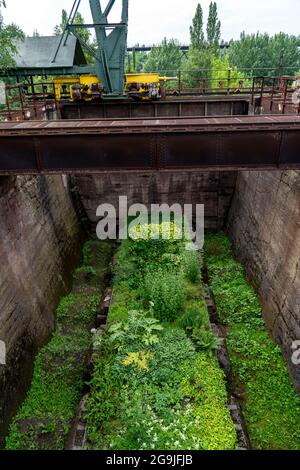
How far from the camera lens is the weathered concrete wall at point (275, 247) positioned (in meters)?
9.62

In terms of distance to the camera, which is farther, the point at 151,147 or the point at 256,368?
the point at 256,368

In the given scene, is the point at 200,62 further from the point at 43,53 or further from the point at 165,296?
the point at 165,296

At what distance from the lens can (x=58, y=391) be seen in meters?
8.84

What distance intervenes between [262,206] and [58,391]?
8801 millimetres

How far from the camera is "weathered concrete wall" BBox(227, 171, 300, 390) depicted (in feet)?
31.6

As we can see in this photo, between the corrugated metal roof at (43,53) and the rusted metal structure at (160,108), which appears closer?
the rusted metal structure at (160,108)

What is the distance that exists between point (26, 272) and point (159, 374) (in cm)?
480

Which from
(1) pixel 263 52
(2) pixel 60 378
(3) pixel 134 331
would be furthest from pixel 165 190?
(1) pixel 263 52

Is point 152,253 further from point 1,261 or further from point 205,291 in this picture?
point 1,261

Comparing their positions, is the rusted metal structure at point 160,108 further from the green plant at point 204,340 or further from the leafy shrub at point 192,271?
the green plant at point 204,340

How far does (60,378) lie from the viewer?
30.2 ft

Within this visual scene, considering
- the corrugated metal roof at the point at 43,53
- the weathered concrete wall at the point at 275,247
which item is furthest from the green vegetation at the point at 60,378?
the corrugated metal roof at the point at 43,53

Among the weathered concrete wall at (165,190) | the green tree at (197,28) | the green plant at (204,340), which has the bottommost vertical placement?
the green plant at (204,340)

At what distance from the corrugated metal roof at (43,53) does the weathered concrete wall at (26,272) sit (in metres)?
9.34
